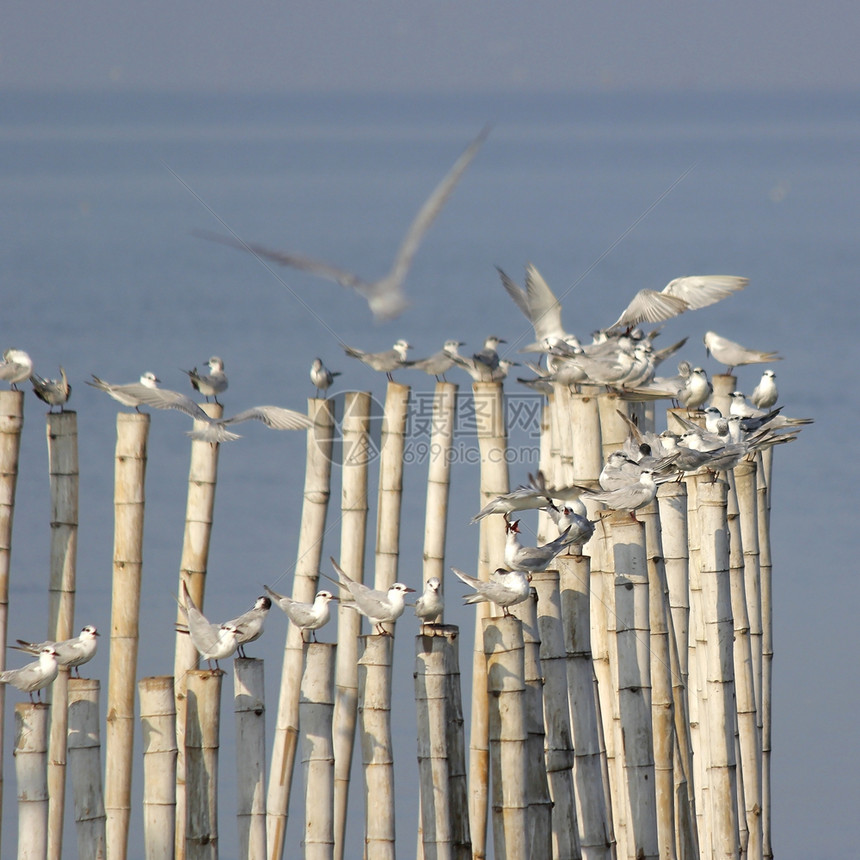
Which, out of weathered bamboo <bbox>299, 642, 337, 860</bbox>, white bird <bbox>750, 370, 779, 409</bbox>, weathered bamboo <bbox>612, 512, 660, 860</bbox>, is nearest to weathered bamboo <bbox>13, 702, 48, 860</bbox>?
weathered bamboo <bbox>299, 642, 337, 860</bbox>

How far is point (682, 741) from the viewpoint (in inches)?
547

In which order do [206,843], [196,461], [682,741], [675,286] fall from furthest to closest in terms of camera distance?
[675,286]
[196,461]
[682,741]
[206,843]

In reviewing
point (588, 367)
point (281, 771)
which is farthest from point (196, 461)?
point (588, 367)

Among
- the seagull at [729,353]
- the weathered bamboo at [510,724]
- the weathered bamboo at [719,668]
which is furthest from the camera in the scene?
the seagull at [729,353]

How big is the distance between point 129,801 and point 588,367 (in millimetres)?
6575

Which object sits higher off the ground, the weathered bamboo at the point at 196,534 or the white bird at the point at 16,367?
the white bird at the point at 16,367

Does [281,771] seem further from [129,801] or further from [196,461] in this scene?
[196,461]

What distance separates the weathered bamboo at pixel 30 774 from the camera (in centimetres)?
1255

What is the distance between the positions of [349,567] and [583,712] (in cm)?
439

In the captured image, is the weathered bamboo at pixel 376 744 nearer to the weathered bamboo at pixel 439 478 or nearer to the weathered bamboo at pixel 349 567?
the weathered bamboo at pixel 349 567

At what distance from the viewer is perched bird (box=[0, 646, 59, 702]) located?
13.8 meters

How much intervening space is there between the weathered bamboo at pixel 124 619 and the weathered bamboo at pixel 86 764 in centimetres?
136

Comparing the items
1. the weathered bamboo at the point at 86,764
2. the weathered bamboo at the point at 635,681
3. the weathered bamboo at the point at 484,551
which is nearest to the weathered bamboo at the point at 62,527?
the weathered bamboo at the point at 86,764

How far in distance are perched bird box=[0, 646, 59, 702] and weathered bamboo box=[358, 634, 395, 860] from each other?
296 centimetres
